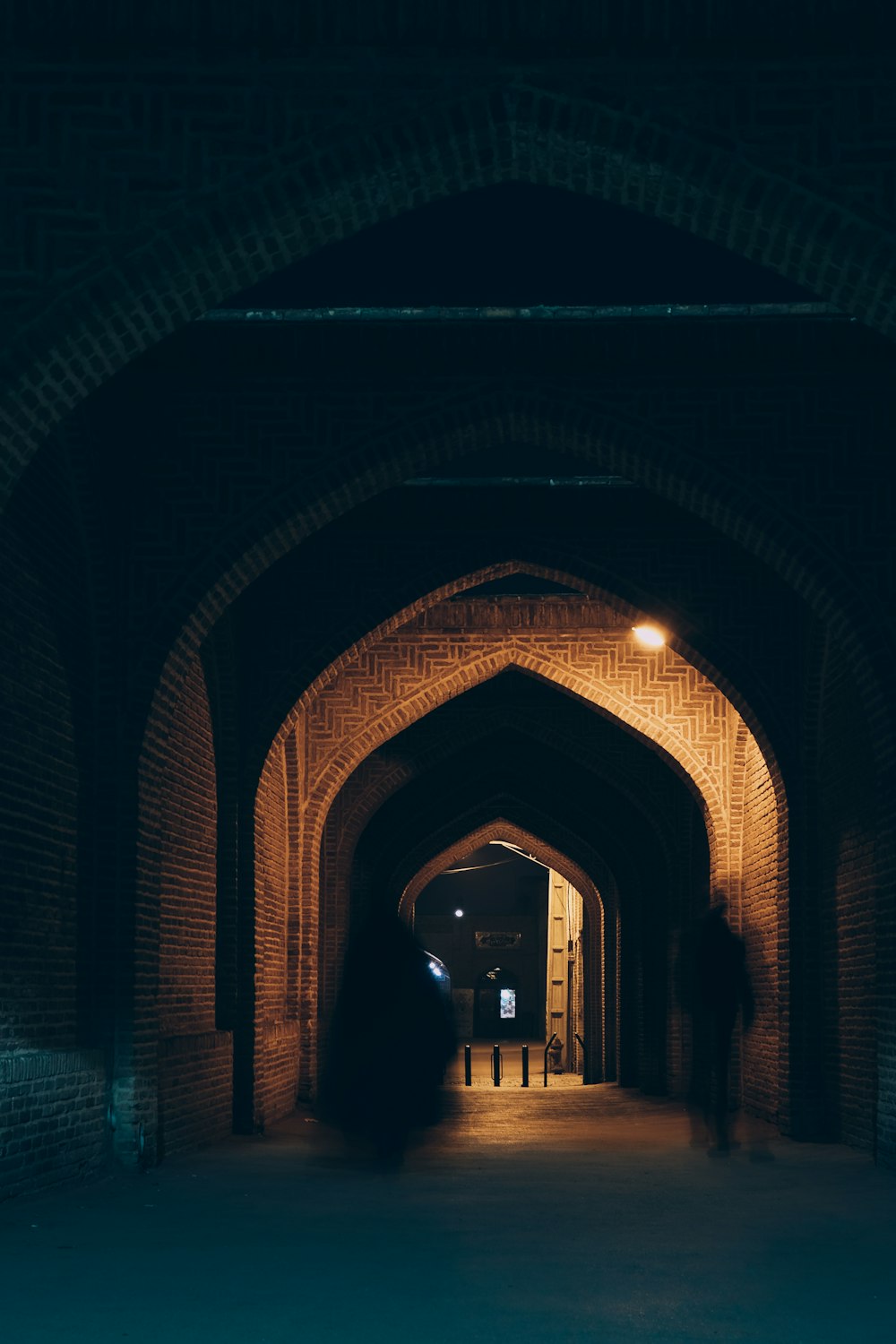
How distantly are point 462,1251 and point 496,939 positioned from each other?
50402 millimetres

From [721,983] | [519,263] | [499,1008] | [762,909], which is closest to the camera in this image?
[519,263]

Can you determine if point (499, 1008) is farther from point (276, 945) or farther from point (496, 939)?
point (276, 945)

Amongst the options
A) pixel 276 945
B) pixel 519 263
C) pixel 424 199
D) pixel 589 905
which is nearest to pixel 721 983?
pixel 519 263

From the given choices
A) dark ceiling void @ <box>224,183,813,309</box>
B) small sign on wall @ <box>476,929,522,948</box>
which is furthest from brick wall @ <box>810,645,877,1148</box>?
small sign on wall @ <box>476,929,522,948</box>

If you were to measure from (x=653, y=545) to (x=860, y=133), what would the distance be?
21.7 feet

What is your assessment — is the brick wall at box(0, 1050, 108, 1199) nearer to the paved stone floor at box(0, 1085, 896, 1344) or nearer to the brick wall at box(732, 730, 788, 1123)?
the paved stone floor at box(0, 1085, 896, 1344)

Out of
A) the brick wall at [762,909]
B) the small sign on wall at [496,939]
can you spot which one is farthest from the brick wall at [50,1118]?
the small sign on wall at [496,939]

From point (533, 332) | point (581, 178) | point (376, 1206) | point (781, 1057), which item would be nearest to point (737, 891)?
point (781, 1057)

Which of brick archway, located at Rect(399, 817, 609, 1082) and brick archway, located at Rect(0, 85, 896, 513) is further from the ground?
brick archway, located at Rect(0, 85, 896, 513)

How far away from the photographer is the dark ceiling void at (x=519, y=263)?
9227mm

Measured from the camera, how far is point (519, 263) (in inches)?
387

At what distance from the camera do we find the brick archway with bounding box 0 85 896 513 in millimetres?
7613

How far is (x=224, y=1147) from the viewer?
41.8 feet

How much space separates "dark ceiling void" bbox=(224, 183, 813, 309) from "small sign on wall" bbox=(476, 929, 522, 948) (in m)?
47.7
